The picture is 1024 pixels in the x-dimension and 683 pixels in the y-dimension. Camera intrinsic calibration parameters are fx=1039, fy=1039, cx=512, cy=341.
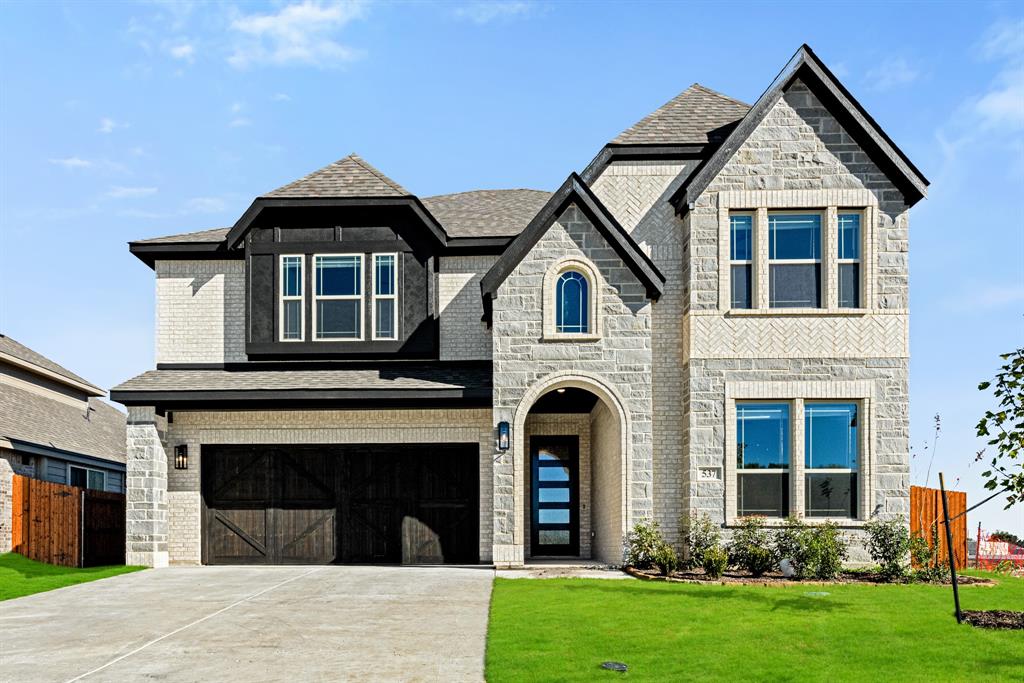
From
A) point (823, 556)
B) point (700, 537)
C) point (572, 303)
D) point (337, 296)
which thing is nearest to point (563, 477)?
point (700, 537)

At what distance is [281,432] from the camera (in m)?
21.5

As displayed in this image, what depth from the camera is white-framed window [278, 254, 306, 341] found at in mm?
22047

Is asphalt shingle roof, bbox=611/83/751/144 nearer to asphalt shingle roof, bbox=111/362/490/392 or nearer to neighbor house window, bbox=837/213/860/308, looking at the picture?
neighbor house window, bbox=837/213/860/308

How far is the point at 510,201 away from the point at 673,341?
7.20 m

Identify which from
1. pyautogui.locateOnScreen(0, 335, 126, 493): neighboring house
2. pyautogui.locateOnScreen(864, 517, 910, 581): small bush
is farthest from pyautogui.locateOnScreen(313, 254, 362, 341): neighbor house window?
pyautogui.locateOnScreen(864, 517, 910, 581): small bush

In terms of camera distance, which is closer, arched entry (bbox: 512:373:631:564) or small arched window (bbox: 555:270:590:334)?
small arched window (bbox: 555:270:590:334)

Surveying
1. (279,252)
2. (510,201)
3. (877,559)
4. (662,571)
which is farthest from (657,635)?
(510,201)

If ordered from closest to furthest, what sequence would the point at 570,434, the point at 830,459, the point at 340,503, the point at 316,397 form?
the point at 830,459 → the point at 316,397 → the point at 340,503 → the point at 570,434

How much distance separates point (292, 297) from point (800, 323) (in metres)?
10.4

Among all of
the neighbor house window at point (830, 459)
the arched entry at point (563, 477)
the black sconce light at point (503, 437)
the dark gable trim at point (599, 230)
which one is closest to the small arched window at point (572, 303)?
the dark gable trim at point (599, 230)

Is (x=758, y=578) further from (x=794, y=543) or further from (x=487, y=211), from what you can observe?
(x=487, y=211)

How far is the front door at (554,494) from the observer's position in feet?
74.4

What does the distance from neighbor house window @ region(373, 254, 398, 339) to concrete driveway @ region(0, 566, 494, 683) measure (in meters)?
5.66

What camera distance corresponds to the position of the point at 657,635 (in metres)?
12.3
